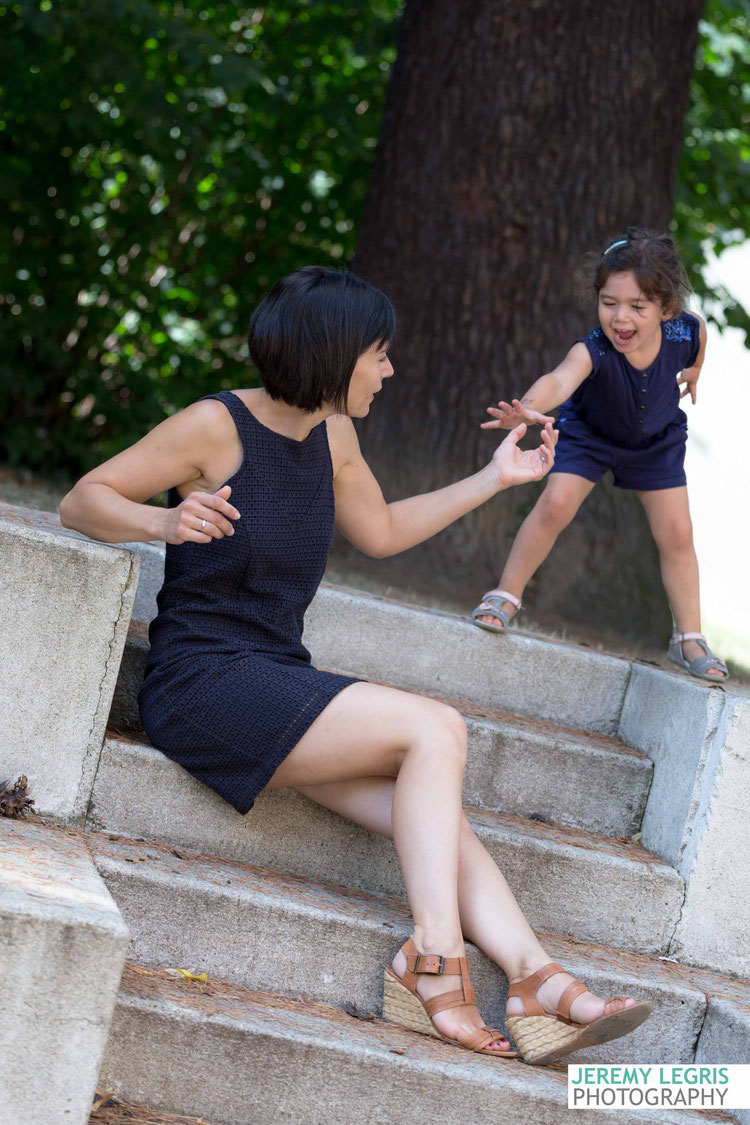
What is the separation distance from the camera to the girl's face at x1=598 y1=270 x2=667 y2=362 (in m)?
3.90

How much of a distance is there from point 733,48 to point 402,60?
364cm

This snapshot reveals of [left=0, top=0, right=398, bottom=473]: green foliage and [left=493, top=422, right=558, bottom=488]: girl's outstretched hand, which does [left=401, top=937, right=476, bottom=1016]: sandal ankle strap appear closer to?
[left=493, top=422, right=558, bottom=488]: girl's outstretched hand

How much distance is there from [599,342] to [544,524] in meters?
0.64

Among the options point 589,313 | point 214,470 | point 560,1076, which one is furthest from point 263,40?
point 560,1076

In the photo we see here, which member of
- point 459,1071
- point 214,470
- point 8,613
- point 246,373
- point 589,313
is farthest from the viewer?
point 246,373

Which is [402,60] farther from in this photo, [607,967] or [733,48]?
[607,967]

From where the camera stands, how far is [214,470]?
9.39 ft

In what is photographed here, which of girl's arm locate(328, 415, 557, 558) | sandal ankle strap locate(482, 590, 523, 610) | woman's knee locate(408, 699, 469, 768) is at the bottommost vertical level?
woman's knee locate(408, 699, 469, 768)

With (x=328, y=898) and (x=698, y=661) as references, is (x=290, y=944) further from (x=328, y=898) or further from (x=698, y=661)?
(x=698, y=661)

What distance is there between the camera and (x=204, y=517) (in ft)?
8.27

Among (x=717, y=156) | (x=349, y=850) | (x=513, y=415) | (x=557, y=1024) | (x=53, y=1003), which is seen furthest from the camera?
(x=717, y=156)

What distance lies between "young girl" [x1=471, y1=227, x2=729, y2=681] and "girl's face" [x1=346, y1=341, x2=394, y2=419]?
1073 millimetres

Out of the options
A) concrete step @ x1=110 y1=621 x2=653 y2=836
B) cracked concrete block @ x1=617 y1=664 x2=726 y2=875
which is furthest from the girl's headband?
concrete step @ x1=110 y1=621 x2=653 y2=836

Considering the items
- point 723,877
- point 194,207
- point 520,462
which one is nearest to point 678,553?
point 520,462
